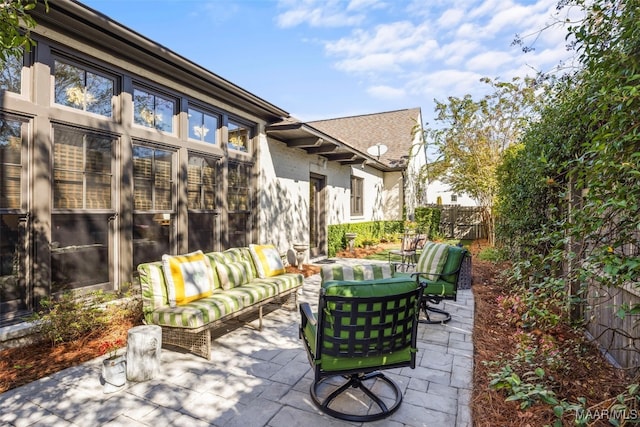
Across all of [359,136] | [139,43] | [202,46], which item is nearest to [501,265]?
[139,43]

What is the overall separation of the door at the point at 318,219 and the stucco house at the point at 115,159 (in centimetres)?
262

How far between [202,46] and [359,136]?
1123cm

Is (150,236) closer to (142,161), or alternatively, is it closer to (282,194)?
(142,161)

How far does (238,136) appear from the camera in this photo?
677cm

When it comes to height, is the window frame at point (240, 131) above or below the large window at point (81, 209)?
above

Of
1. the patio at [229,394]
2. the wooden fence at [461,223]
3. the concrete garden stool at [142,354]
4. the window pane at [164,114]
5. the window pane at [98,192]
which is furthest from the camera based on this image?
the wooden fence at [461,223]

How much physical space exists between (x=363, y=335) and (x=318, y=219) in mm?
8157

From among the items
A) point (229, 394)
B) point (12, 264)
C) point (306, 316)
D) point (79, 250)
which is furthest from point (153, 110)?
point (229, 394)

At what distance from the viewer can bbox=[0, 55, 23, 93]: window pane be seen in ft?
11.1

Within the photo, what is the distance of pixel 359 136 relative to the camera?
18219 mm

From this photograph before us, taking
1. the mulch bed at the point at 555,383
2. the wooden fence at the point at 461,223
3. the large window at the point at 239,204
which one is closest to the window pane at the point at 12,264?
the large window at the point at 239,204

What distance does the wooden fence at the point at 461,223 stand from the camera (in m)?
16.4

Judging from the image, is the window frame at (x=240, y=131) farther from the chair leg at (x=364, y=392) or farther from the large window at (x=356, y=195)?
the large window at (x=356, y=195)

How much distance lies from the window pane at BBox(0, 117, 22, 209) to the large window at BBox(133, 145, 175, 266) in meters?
1.27
